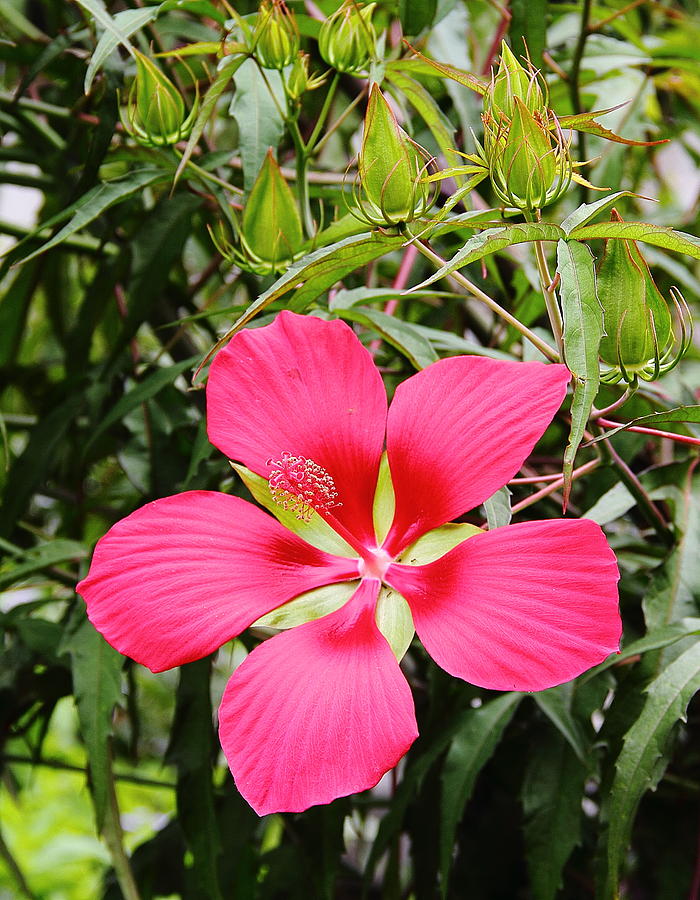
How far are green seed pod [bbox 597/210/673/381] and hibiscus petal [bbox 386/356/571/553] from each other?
0.09 ft

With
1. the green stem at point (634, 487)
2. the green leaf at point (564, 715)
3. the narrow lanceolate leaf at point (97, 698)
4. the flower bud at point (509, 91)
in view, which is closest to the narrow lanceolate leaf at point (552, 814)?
the green leaf at point (564, 715)

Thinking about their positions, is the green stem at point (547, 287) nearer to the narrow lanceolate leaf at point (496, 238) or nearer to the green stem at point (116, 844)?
the narrow lanceolate leaf at point (496, 238)

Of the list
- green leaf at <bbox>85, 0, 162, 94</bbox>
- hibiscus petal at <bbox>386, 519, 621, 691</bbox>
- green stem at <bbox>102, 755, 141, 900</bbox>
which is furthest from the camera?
green stem at <bbox>102, 755, 141, 900</bbox>

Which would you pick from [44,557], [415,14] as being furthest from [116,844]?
[415,14]

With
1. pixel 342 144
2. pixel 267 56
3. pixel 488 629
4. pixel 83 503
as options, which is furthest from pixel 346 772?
pixel 342 144

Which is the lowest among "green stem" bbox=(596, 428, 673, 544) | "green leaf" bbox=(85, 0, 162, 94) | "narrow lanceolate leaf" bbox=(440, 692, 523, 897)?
"narrow lanceolate leaf" bbox=(440, 692, 523, 897)

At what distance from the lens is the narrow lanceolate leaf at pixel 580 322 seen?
32cm

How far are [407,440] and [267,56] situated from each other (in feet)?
0.67

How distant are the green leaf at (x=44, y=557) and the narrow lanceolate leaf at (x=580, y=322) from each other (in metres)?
0.35

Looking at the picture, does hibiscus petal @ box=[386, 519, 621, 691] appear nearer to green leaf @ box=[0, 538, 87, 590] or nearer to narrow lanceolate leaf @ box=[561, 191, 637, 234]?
narrow lanceolate leaf @ box=[561, 191, 637, 234]

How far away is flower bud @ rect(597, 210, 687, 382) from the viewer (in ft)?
1.12

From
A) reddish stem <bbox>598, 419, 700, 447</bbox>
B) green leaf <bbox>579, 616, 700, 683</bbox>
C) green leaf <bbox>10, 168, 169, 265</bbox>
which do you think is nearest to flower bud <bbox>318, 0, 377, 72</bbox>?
green leaf <bbox>10, 168, 169, 265</bbox>

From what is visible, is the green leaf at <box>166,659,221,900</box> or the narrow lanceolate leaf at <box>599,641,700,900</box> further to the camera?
the green leaf at <box>166,659,221,900</box>

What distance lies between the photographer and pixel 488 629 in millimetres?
326
